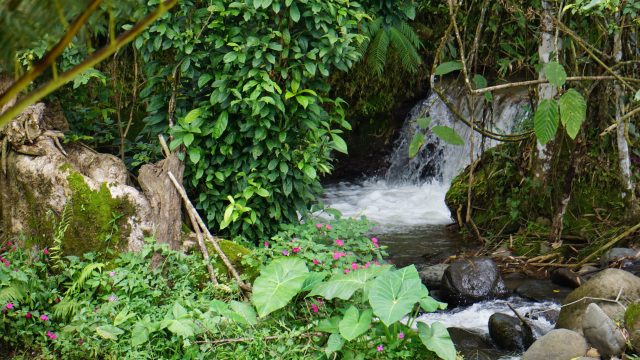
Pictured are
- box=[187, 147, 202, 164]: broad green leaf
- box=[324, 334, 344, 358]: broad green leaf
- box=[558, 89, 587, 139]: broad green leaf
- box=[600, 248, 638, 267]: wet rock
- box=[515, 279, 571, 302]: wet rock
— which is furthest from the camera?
box=[600, 248, 638, 267]: wet rock

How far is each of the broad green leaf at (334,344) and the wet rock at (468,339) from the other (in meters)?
1.72

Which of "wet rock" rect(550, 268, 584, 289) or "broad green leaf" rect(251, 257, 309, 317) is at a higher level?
"broad green leaf" rect(251, 257, 309, 317)

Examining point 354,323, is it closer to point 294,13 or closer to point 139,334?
point 139,334

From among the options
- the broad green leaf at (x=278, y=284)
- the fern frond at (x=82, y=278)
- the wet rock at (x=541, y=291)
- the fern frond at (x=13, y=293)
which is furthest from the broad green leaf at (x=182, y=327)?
the wet rock at (x=541, y=291)

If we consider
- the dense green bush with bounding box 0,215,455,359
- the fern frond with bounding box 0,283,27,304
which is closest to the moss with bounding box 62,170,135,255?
the dense green bush with bounding box 0,215,455,359

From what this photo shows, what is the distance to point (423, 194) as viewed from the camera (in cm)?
1039

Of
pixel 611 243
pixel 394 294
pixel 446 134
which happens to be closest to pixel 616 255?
pixel 611 243

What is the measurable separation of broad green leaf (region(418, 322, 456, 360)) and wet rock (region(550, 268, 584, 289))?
2909mm

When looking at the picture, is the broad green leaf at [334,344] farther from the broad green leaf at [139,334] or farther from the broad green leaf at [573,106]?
the broad green leaf at [573,106]

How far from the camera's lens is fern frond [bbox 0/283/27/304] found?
4.32 m

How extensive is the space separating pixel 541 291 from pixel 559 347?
1.76 m

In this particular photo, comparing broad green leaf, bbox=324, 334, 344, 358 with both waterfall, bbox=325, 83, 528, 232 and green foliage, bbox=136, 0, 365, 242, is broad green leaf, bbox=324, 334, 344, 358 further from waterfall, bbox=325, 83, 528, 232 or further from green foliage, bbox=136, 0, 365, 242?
waterfall, bbox=325, 83, 528, 232

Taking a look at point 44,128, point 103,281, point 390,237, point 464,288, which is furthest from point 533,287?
point 44,128

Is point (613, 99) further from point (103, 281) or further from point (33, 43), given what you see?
point (33, 43)
